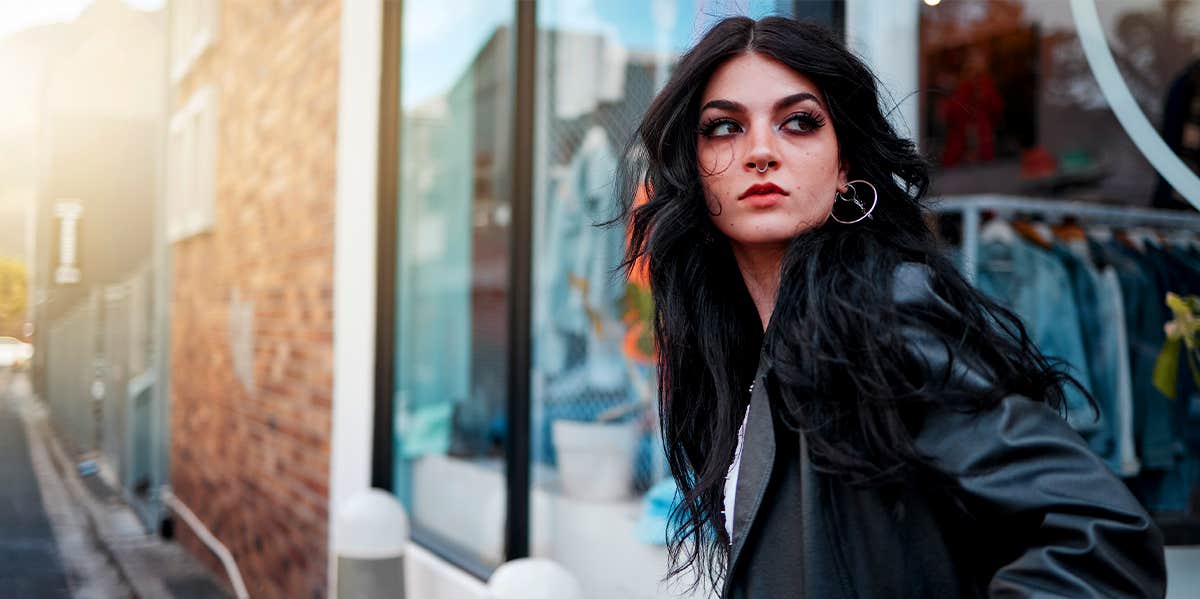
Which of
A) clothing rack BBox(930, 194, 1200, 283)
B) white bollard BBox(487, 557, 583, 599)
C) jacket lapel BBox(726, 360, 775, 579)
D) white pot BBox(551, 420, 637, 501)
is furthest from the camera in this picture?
white pot BBox(551, 420, 637, 501)

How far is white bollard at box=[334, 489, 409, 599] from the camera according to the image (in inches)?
136

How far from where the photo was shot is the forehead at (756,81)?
126cm

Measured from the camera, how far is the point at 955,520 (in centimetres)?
103

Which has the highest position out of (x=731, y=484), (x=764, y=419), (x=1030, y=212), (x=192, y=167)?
(x=192, y=167)

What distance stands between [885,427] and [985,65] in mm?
4960

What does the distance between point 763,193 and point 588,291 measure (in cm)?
312

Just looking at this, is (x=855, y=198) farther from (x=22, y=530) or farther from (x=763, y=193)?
(x=22, y=530)

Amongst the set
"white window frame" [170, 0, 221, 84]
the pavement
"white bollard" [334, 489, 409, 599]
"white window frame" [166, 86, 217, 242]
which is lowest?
the pavement

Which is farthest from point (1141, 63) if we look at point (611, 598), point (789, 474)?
point (789, 474)

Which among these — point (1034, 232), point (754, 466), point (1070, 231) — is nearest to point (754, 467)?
point (754, 466)

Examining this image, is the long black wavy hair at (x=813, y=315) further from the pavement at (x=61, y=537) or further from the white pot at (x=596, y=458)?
the pavement at (x=61, y=537)

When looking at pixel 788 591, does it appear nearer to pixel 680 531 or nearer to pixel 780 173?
pixel 680 531

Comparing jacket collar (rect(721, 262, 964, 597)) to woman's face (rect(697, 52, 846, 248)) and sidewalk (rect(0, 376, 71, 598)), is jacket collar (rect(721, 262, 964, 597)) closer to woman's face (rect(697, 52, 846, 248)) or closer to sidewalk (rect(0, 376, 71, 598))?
woman's face (rect(697, 52, 846, 248))

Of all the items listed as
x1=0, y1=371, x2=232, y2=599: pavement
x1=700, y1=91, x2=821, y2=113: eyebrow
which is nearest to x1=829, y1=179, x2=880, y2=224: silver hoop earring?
x1=700, y1=91, x2=821, y2=113: eyebrow
